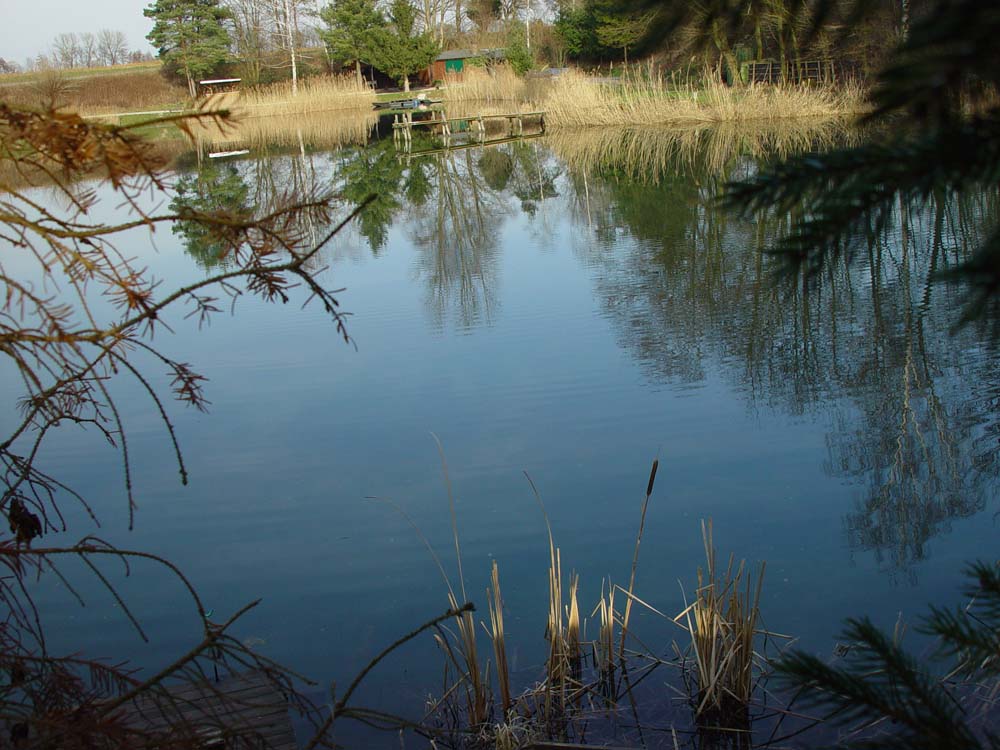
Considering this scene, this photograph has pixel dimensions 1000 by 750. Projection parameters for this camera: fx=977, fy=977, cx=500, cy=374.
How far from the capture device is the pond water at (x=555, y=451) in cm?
429

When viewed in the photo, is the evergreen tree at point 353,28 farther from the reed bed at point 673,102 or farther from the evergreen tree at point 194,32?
the reed bed at point 673,102

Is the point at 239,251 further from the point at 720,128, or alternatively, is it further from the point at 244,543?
the point at 720,128

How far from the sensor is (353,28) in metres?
42.9

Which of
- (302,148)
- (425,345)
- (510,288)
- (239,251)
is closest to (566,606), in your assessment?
(239,251)

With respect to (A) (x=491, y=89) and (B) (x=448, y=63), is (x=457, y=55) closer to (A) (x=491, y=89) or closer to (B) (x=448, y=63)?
(B) (x=448, y=63)

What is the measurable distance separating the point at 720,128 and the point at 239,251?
20429mm

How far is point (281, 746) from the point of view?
116 inches

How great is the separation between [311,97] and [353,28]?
7.94 metres

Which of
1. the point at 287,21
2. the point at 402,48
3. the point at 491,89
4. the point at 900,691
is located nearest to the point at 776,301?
the point at 900,691

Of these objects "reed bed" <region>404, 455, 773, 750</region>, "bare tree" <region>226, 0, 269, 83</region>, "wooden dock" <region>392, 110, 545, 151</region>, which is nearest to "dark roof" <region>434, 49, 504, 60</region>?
"bare tree" <region>226, 0, 269, 83</region>

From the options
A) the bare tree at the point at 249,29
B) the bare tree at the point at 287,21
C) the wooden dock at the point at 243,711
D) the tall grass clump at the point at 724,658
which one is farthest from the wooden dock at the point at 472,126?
the tall grass clump at the point at 724,658

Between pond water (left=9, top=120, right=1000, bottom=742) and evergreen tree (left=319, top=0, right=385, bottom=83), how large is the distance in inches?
1361

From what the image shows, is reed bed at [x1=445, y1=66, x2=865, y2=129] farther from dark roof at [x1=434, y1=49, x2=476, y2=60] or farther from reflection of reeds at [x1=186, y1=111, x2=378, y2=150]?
dark roof at [x1=434, y1=49, x2=476, y2=60]

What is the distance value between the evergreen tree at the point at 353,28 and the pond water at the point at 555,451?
1361 inches
